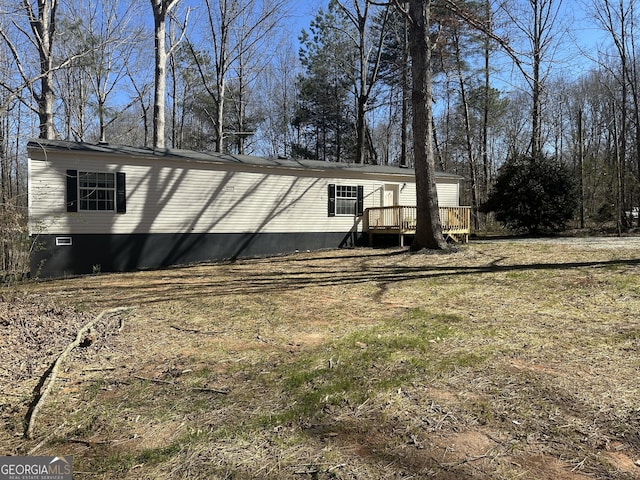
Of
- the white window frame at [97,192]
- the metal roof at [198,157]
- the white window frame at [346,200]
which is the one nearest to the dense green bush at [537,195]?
the metal roof at [198,157]

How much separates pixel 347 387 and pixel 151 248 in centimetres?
927

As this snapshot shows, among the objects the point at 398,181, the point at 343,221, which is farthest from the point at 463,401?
the point at 398,181

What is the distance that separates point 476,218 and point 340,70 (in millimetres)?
10908

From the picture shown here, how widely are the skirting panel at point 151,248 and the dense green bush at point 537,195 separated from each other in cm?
687

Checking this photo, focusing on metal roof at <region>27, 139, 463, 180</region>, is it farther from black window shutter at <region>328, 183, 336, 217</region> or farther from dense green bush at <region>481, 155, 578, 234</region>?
dense green bush at <region>481, 155, 578, 234</region>

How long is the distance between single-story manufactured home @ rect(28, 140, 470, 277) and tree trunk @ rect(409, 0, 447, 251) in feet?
8.36

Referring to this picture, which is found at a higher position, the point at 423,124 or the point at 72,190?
the point at 423,124

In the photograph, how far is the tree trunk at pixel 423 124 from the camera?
398 inches

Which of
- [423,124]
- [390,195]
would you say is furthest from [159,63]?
[423,124]

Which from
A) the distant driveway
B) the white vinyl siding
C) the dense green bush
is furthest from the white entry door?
the distant driveway

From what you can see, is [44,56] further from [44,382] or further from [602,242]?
[602,242]

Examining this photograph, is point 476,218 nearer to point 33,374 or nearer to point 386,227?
point 386,227

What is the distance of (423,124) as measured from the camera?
10219 mm

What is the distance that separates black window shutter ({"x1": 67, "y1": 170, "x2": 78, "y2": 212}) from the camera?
986cm
